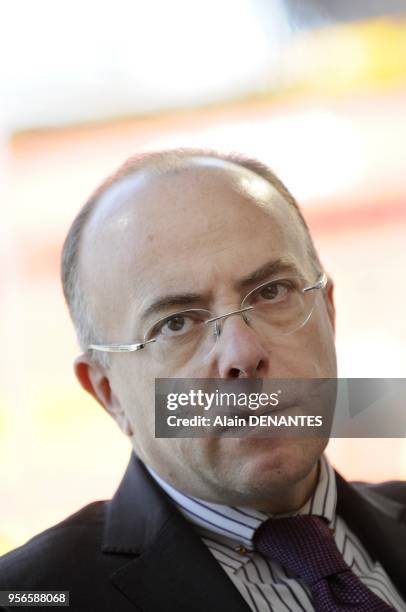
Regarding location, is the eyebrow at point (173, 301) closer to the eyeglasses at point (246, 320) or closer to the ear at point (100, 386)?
the eyeglasses at point (246, 320)

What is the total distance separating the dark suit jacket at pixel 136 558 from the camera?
1038 mm

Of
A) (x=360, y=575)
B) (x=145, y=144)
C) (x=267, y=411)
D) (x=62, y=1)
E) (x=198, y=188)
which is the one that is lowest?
(x=360, y=575)

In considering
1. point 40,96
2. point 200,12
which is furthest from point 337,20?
point 40,96

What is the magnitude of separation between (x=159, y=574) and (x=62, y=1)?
1.48 metres

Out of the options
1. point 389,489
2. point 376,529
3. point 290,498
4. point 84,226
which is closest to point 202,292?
point 84,226

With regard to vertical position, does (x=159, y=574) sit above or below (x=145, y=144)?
below

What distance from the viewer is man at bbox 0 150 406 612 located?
1.05 m

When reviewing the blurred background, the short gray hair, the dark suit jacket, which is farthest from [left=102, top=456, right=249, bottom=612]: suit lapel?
the blurred background

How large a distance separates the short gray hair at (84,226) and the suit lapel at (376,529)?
14.9 inches

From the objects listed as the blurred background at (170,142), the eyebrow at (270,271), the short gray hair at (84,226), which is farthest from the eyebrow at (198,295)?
the blurred background at (170,142)

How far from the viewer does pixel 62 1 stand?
1975 millimetres

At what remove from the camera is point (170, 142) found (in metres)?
2.17

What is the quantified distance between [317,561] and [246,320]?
34cm

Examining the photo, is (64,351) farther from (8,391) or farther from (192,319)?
(192,319)
